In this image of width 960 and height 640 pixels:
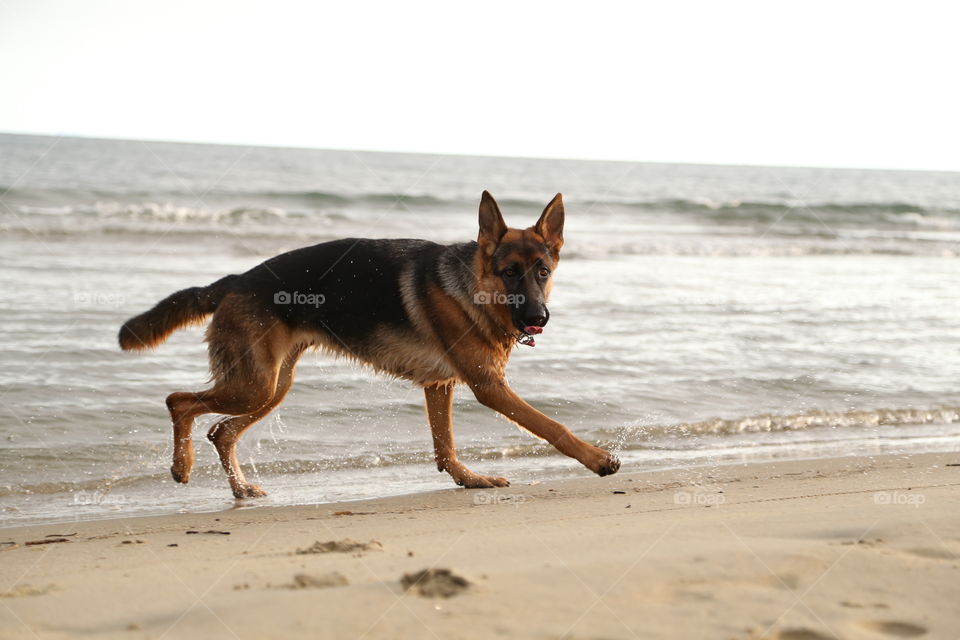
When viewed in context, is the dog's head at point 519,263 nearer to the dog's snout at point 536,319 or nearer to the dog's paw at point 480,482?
the dog's snout at point 536,319

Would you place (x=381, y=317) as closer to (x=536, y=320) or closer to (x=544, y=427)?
(x=536, y=320)

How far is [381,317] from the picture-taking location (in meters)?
6.09

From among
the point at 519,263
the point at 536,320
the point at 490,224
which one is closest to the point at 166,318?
the point at 490,224

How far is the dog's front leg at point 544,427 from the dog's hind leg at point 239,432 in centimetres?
137

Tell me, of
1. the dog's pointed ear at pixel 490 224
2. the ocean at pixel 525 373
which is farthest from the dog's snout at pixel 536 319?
the ocean at pixel 525 373

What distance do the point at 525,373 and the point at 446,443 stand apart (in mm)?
2614

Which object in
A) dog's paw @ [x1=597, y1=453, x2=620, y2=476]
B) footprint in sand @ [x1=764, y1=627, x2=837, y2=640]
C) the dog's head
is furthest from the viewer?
the dog's head

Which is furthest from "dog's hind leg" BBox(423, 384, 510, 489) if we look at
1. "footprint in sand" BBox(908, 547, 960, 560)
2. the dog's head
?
"footprint in sand" BBox(908, 547, 960, 560)

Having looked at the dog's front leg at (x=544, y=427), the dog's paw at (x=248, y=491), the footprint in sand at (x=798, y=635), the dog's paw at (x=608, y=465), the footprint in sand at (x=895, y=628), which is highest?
the footprint in sand at (x=895, y=628)

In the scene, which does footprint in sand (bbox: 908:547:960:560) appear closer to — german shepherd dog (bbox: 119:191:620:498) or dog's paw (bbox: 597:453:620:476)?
dog's paw (bbox: 597:453:620:476)

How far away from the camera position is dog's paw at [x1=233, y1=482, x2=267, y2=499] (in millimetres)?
5723

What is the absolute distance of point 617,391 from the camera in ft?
27.1

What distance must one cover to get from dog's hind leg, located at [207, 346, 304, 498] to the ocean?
138 mm

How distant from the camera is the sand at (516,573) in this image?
9.59 feet
